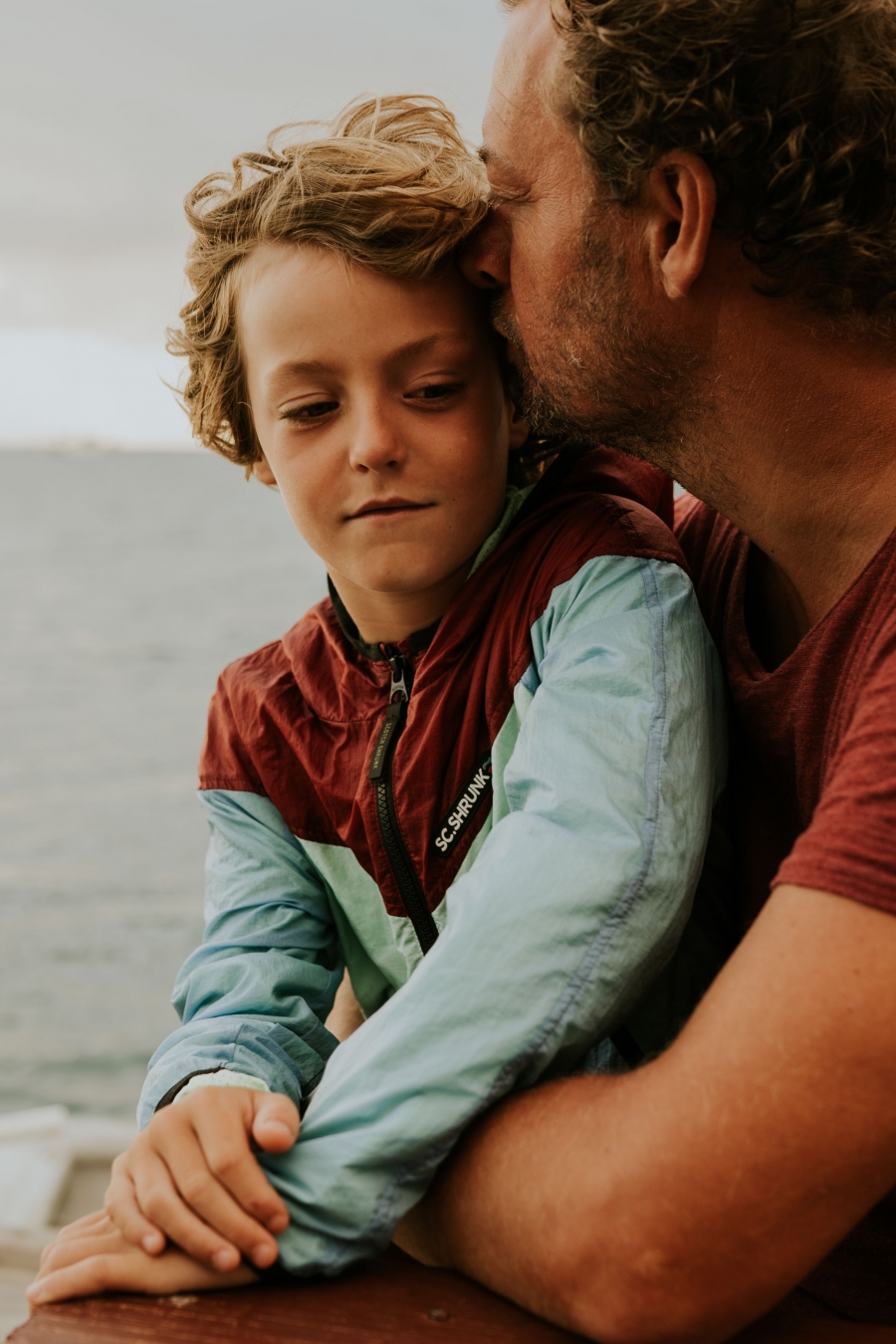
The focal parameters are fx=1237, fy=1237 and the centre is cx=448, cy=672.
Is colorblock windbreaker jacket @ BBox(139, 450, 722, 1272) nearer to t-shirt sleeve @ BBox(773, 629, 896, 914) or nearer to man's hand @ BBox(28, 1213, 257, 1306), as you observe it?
man's hand @ BBox(28, 1213, 257, 1306)

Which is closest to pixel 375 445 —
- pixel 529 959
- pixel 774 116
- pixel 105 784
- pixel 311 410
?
pixel 311 410

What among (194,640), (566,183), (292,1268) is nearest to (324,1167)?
(292,1268)

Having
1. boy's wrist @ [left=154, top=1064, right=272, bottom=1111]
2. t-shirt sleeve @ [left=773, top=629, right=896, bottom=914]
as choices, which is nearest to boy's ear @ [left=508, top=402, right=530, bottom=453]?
t-shirt sleeve @ [left=773, top=629, right=896, bottom=914]

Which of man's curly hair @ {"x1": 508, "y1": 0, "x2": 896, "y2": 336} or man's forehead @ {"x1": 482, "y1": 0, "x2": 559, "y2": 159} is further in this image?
man's forehead @ {"x1": 482, "y1": 0, "x2": 559, "y2": 159}

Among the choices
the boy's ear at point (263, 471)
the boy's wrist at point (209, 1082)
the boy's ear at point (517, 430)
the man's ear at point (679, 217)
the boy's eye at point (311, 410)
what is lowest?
the boy's wrist at point (209, 1082)

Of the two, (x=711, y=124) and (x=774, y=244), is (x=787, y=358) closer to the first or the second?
(x=774, y=244)

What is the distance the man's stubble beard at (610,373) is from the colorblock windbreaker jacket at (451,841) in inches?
3.9

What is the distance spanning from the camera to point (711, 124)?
139 centimetres

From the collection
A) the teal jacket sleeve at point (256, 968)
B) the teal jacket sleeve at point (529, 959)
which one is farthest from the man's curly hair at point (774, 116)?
the teal jacket sleeve at point (256, 968)

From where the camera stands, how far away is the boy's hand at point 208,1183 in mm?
1090

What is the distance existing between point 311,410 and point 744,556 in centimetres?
63

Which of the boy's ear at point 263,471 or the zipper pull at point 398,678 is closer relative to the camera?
the zipper pull at point 398,678

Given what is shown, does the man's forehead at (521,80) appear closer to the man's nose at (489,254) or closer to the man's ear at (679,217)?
the man's nose at (489,254)

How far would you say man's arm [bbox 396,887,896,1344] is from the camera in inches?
38.2
